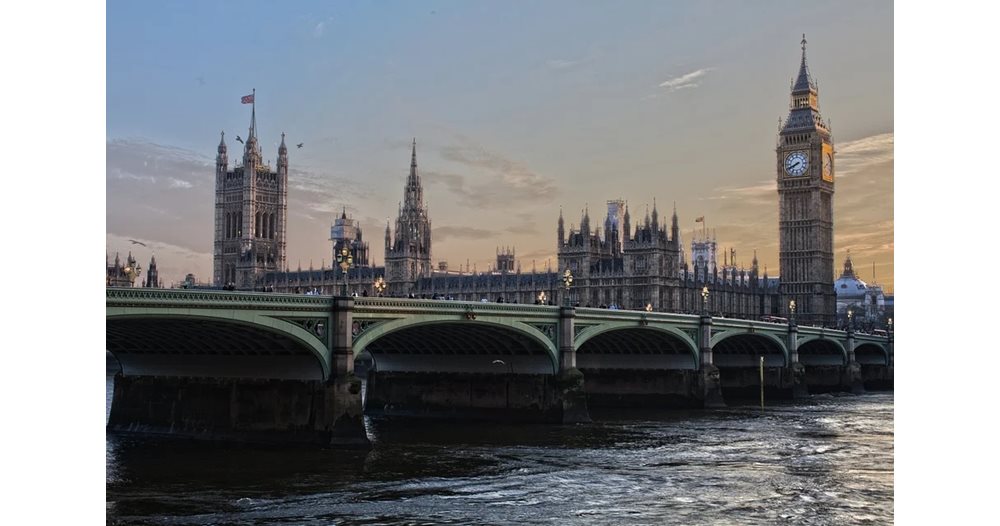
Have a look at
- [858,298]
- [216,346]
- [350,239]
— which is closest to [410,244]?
[350,239]

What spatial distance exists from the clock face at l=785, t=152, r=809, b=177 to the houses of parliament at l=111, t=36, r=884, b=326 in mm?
118

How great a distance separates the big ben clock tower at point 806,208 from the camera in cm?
13462

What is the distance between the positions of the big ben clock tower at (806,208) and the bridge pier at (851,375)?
151ft

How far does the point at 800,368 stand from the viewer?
7562 centimetres

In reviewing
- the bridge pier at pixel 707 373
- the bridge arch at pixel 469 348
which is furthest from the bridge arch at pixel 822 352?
the bridge arch at pixel 469 348

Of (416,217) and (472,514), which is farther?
(416,217)

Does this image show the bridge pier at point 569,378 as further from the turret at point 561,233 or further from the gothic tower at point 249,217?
the gothic tower at point 249,217

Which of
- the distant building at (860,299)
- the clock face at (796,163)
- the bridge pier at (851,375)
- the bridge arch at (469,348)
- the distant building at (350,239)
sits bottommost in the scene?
the bridge pier at (851,375)

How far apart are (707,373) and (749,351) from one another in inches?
604

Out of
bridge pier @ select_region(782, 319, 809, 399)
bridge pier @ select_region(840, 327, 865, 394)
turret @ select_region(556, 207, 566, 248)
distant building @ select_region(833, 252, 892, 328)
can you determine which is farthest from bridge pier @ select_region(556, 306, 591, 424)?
distant building @ select_region(833, 252, 892, 328)
